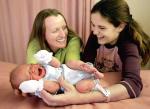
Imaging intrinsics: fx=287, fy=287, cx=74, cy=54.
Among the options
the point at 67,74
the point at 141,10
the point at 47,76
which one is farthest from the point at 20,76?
the point at 141,10

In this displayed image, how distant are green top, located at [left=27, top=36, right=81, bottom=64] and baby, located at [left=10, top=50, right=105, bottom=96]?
26 cm

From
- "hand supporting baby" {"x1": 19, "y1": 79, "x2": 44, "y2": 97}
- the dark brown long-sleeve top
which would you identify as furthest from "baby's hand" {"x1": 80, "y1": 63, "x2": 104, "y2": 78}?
"hand supporting baby" {"x1": 19, "y1": 79, "x2": 44, "y2": 97}

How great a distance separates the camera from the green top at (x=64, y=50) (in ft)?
5.83

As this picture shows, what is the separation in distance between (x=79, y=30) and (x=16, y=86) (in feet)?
3.26

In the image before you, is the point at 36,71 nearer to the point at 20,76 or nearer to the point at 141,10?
the point at 20,76

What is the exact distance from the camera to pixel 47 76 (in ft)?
4.74

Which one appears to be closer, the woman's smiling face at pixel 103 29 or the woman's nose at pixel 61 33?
the woman's smiling face at pixel 103 29

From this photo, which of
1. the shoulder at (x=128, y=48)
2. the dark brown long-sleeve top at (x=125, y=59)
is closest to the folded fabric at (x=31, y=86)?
the dark brown long-sleeve top at (x=125, y=59)

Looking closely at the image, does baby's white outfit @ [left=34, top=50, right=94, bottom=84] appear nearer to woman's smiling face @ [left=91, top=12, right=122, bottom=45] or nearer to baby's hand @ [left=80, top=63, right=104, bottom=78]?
baby's hand @ [left=80, top=63, right=104, bottom=78]

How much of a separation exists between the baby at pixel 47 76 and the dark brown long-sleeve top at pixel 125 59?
0.55 feet

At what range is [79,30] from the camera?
227 cm

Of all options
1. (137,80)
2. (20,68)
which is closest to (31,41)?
(20,68)

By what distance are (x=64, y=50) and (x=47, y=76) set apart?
43cm

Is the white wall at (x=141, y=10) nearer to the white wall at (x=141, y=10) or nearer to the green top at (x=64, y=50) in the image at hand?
the white wall at (x=141, y=10)
